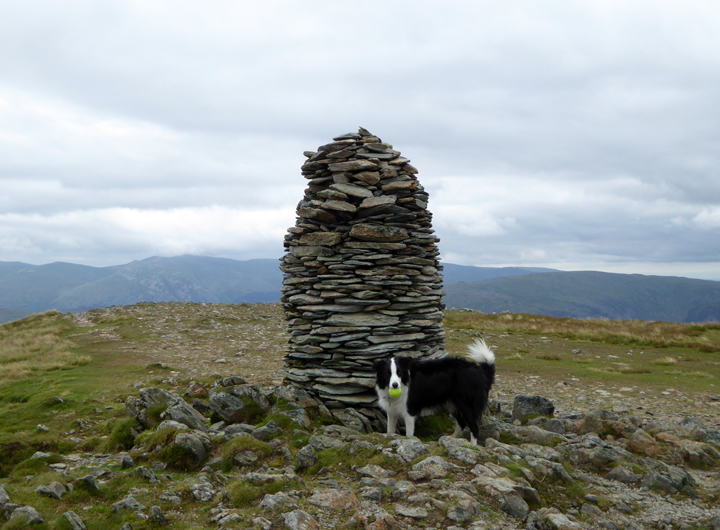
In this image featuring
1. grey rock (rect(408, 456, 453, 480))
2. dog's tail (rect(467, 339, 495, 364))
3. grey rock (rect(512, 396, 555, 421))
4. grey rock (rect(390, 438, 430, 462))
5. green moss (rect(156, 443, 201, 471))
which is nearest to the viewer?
grey rock (rect(408, 456, 453, 480))

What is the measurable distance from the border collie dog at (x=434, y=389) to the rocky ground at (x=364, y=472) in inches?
28.2

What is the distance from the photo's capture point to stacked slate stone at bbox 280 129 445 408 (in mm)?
10109

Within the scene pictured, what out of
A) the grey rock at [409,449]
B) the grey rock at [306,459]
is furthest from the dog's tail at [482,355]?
the grey rock at [306,459]

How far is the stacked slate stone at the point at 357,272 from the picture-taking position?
10.1 metres

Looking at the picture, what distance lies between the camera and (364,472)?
6.40 metres

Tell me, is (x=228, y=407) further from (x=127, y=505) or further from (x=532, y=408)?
(x=532, y=408)

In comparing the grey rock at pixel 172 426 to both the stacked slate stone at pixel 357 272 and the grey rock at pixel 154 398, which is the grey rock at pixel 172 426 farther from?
the stacked slate stone at pixel 357 272

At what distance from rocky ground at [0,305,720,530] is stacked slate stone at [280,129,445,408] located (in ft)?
3.32

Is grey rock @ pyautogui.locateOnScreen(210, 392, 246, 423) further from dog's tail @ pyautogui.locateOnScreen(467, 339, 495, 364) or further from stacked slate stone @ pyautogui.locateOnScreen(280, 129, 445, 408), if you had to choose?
dog's tail @ pyautogui.locateOnScreen(467, 339, 495, 364)

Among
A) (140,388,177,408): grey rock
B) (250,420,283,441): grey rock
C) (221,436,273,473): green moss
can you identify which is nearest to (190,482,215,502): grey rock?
(221,436,273,473): green moss

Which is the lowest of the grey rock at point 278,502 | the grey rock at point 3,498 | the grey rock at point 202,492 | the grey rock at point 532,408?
the grey rock at point 532,408

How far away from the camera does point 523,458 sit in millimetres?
7000

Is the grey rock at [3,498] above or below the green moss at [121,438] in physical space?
above

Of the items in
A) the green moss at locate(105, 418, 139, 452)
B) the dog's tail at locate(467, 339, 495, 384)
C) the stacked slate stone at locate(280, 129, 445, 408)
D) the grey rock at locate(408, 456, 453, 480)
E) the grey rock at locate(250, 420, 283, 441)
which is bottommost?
the green moss at locate(105, 418, 139, 452)
